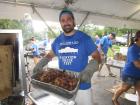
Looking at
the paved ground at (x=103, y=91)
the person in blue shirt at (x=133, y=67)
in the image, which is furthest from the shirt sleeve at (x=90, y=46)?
the paved ground at (x=103, y=91)

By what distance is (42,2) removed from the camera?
4055 millimetres

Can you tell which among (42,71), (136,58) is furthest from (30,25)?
(42,71)

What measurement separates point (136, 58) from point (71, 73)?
69.0 inches

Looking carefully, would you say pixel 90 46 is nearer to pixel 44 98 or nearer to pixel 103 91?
pixel 44 98

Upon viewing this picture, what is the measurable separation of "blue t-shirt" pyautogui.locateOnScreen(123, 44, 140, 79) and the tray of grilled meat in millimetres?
1716

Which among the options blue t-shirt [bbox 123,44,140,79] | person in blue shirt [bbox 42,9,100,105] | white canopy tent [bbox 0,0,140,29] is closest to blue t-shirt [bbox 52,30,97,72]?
person in blue shirt [bbox 42,9,100,105]

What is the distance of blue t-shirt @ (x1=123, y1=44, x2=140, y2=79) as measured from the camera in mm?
3577

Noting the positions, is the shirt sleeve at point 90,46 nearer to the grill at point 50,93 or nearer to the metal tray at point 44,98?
the grill at point 50,93

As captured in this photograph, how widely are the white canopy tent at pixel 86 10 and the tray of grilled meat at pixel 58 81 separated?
189 centimetres

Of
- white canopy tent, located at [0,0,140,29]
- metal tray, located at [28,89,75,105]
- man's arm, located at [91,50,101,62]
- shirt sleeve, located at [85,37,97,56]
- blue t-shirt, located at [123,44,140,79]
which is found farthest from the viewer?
white canopy tent, located at [0,0,140,29]

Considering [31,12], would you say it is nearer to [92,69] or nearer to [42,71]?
[42,71]

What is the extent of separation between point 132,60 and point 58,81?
1.99 meters

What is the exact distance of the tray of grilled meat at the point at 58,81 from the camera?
183cm

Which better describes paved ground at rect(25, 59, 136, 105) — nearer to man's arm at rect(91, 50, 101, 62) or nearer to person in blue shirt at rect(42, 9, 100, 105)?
person in blue shirt at rect(42, 9, 100, 105)
